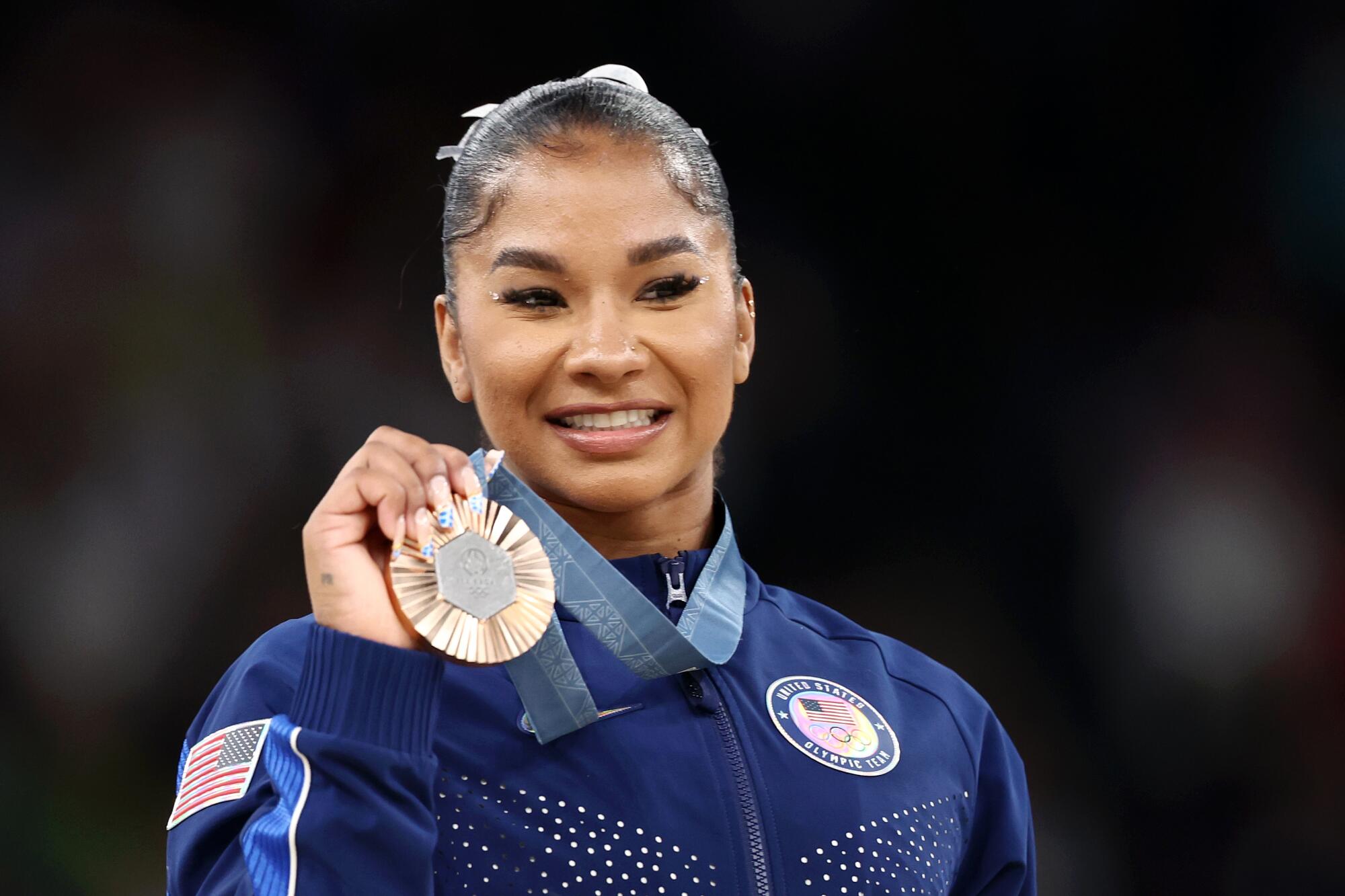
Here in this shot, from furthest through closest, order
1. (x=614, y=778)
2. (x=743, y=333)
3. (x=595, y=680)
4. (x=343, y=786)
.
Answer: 1. (x=743, y=333)
2. (x=595, y=680)
3. (x=614, y=778)
4. (x=343, y=786)

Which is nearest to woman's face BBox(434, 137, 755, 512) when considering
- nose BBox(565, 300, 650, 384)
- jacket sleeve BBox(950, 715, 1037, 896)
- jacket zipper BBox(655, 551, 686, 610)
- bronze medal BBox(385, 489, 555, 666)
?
nose BBox(565, 300, 650, 384)

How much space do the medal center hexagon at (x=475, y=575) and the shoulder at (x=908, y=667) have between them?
83 centimetres

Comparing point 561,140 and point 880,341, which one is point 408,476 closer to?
point 561,140

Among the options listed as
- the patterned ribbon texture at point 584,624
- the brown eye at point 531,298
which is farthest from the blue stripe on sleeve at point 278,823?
the brown eye at point 531,298

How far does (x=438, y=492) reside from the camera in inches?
65.3

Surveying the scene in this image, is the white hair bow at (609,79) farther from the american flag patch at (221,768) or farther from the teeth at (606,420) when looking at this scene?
the american flag patch at (221,768)

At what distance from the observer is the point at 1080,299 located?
13.9 ft

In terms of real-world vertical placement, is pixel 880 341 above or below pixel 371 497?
below

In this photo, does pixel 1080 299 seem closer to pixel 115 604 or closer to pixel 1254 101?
pixel 1254 101

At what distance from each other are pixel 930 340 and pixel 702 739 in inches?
95.0

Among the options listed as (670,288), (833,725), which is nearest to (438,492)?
(670,288)

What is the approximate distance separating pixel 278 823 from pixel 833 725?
860 mm

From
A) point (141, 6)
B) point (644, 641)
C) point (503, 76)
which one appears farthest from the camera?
point (503, 76)

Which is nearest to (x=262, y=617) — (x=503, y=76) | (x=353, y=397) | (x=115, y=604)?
(x=115, y=604)
